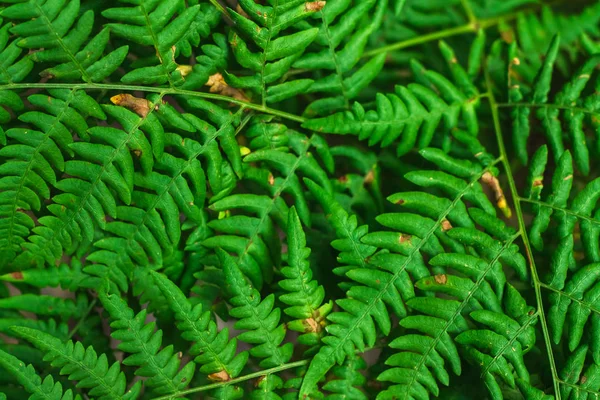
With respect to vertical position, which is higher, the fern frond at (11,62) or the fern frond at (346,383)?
the fern frond at (11,62)

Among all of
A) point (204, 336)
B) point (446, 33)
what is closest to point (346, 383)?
point (204, 336)

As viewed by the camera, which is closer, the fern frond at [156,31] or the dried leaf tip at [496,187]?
the fern frond at [156,31]

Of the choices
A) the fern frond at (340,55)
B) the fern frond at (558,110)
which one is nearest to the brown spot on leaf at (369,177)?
the fern frond at (340,55)

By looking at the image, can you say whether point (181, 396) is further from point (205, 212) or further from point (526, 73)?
point (526, 73)

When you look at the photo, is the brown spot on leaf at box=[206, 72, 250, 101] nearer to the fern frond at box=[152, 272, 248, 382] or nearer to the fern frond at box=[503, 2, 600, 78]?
the fern frond at box=[152, 272, 248, 382]

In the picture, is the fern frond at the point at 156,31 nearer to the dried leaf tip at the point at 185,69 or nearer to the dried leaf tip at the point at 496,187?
the dried leaf tip at the point at 185,69

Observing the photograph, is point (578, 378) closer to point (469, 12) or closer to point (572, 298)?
point (572, 298)

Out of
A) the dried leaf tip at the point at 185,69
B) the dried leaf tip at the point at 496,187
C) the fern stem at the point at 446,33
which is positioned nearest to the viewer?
the dried leaf tip at the point at 185,69
